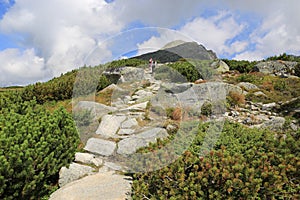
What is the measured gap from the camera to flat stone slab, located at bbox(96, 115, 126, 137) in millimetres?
5282

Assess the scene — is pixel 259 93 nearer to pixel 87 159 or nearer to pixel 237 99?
pixel 237 99

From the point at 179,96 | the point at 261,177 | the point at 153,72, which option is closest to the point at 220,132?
the point at 261,177

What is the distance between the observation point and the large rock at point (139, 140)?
14.8ft

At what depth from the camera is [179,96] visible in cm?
654

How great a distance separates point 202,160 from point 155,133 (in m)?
1.83

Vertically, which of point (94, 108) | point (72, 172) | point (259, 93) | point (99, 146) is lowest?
point (72, 172)

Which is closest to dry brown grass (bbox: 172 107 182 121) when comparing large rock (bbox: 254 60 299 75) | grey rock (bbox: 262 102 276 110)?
grey rock (bbox: 262 102 276 110)

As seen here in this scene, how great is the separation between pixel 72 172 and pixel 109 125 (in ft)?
4.46

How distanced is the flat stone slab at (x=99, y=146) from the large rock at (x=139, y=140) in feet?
0.96

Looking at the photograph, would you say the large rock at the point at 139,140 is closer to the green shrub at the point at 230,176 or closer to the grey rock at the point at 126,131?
the grey rock at the point at 126,131

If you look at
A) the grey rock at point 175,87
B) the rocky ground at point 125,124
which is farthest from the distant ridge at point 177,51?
the grey rock at point 175,87

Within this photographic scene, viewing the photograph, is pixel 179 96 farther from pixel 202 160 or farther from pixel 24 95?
pixel 24 95

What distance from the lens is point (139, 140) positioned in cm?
465

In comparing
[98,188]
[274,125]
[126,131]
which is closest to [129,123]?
[126,131]
